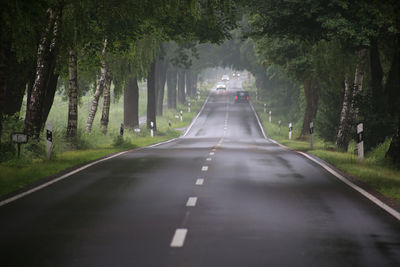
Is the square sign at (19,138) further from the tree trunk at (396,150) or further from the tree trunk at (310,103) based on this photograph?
the tree trunk at (310,103)

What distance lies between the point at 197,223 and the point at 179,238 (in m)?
1.21

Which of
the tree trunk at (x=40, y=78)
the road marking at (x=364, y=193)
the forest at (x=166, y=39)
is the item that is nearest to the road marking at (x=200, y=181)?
the road marking at (x=364, y=193)

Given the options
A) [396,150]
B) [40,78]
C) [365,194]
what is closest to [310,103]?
[396,150]

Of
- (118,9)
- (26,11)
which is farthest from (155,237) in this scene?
(118,9)

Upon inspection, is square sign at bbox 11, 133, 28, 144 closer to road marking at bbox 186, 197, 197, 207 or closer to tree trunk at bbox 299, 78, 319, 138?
road marking at bbox 186, 197, 197, 207

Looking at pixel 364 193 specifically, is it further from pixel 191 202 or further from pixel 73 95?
pixel 73 95

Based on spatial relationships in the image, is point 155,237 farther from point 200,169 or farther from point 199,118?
point 199,118

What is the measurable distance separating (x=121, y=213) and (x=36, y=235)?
211cm

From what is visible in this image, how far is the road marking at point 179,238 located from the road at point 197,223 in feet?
0.04

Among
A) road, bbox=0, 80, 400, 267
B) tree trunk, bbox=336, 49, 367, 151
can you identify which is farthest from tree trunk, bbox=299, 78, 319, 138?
road, bbox=0, 80, 400, 267

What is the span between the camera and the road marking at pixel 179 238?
8.62 metres

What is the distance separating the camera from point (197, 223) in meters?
10.2

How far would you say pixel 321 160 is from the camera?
2362 cm

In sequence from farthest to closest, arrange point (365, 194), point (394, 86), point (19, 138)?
point (394, 86)
point (19, 138)
point (365, 194)
